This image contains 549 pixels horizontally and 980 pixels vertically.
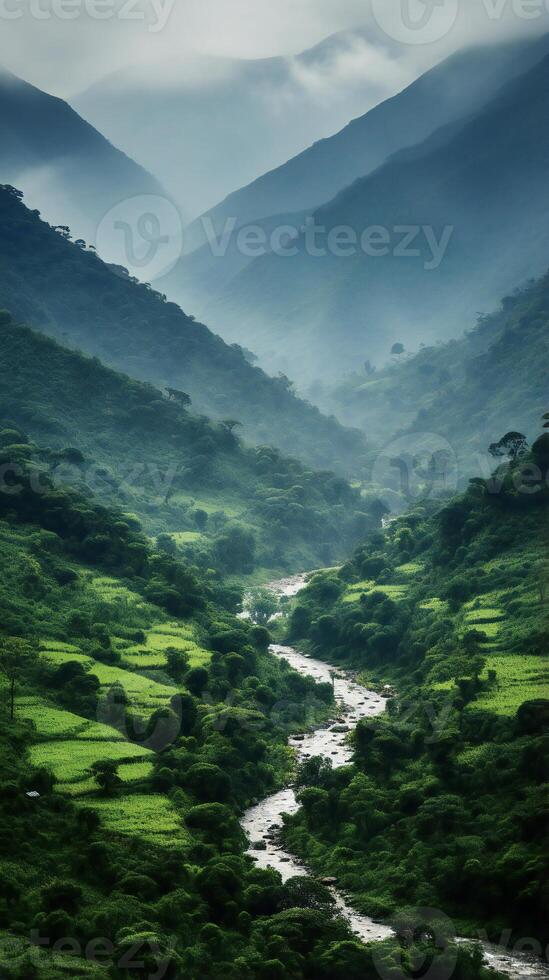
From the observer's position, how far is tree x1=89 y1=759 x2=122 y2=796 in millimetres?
43844

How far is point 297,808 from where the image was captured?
5047 centimetres

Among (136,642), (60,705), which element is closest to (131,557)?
(136,642)

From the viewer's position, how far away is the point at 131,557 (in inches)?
3063

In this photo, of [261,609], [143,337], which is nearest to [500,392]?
[143,337]

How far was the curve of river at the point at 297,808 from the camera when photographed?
35.1m

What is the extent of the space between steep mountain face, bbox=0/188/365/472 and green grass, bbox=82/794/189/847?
119 metres

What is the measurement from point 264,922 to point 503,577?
38798 mm

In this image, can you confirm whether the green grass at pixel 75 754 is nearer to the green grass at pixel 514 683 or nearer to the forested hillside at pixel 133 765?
the forested hillside at pixel 133 765

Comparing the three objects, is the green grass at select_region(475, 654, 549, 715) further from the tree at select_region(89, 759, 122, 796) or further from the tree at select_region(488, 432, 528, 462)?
the tree at select_region(488, 432, 528, 462)

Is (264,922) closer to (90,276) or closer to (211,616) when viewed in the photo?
(211,616)

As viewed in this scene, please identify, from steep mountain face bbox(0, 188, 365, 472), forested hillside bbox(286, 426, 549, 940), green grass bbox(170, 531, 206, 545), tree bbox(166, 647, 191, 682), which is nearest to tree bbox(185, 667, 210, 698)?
tree bbox(166, 647, 191, 682)

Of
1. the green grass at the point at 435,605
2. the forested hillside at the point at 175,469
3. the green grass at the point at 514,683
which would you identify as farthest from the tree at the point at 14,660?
the forested hillside at the point at 175,469

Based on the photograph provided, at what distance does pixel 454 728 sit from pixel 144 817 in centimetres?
1653

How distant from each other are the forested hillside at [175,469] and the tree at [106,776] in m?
57.3
